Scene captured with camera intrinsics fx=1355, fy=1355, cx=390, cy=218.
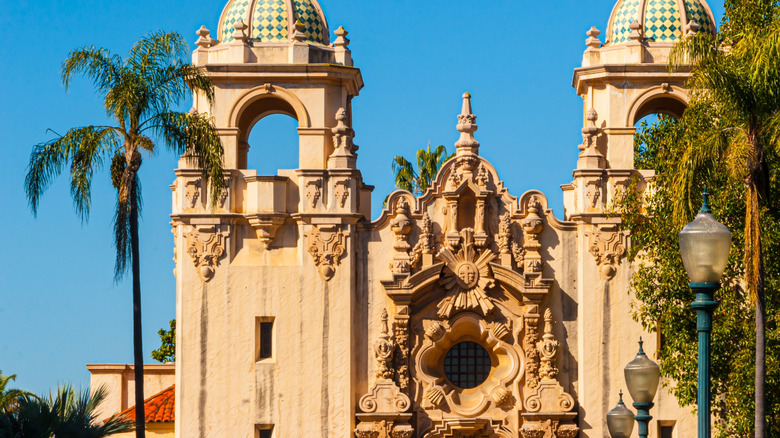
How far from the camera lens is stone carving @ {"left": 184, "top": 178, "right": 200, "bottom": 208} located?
33406mm

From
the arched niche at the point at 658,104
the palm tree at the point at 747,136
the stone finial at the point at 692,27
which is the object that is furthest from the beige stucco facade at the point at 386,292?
the palm tree at the point at 747,136

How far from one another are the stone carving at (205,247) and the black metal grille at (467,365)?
623 centimetres

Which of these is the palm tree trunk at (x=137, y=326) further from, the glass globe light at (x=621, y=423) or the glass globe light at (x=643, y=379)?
the glass globe light at (x=643, y=379)

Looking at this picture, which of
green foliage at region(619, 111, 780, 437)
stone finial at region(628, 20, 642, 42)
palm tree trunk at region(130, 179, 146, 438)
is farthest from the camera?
stone finial at region(628, 20, 642, 42)

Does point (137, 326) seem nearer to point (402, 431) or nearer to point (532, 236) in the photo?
point (402, 431)

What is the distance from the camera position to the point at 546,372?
3294 cm

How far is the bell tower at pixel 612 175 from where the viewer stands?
108ft

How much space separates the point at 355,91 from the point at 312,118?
202 cm

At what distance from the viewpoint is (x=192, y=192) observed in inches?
1316

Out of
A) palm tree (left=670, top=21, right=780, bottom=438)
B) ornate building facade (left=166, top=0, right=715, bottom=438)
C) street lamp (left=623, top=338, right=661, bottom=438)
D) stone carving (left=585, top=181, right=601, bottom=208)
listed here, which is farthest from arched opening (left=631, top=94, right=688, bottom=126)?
street lamp (left=623, top=338, right=661, bottom=438)

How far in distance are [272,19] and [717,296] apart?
1349cm

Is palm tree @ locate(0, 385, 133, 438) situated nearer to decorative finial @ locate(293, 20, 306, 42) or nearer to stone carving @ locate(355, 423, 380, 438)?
stone carving @ locate(355, 423, 380, 438)

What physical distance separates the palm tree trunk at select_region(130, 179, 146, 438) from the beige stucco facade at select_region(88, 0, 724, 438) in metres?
4.55

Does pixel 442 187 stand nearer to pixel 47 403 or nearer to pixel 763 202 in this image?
pixel 763 202
